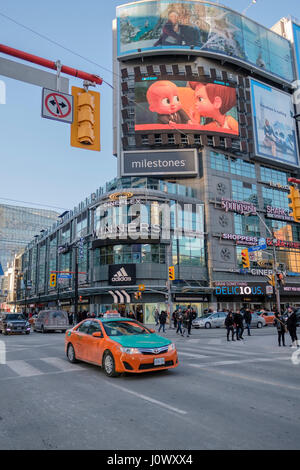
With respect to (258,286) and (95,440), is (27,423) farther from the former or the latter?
(258,286)

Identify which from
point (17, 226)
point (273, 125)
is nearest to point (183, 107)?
point (273, 125)

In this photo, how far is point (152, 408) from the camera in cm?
584

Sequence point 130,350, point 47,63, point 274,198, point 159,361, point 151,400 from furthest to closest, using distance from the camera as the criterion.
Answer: point 274,198 < point 159,361 < point 130,350 < point 47,63 < point 151,400

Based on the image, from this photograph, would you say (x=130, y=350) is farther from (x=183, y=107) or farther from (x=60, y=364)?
(x=183, y=107)

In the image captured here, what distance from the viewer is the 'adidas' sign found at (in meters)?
43.2

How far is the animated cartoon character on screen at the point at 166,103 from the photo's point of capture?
180 feet

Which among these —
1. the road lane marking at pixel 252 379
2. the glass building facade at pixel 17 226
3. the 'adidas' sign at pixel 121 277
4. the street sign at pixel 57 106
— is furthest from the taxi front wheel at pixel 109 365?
the glass building facade at pixel 17 226

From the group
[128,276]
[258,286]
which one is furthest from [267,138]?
[128,276]

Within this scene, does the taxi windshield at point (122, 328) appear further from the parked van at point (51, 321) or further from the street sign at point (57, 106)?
the parked van at point (51, 321)

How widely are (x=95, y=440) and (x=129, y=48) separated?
65.2 metres

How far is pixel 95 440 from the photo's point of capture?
438cm

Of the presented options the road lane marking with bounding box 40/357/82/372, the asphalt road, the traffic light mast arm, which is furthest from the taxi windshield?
the traffic light mast arm

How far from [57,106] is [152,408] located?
6.11m

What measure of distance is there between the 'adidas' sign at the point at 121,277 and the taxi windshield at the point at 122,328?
33.0 m
